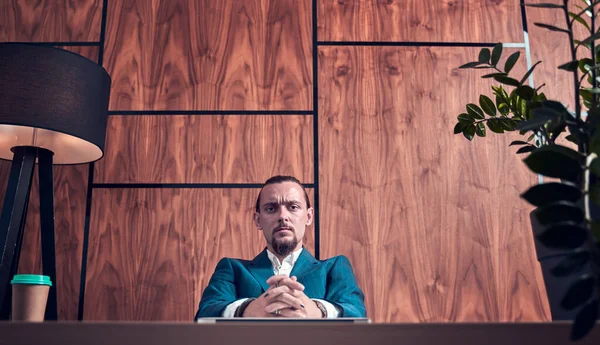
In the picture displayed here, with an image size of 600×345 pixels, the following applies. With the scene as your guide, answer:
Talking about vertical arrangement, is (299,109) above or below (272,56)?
below

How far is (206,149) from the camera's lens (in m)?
2.56

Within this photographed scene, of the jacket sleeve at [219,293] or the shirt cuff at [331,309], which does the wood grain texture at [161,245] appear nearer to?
the jacket sleeve at [219,293]

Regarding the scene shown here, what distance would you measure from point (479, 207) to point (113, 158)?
1.64 meters

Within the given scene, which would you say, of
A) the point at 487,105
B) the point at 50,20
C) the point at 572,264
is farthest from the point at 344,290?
the point at 50,20

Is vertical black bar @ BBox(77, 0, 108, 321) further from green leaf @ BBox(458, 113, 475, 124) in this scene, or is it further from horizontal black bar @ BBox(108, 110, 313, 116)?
green leaf @ BBox(458, 113, 475, 124)

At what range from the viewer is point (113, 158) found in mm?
2543

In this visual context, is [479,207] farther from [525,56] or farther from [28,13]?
[28,13]

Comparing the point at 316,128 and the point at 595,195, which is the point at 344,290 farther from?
the point at 595,195

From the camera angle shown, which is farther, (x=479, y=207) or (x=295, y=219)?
(x=479, y=207)

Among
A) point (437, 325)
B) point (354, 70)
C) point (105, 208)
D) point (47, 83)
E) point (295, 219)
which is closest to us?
point (437, 325)

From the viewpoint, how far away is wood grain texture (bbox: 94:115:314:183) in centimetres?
253

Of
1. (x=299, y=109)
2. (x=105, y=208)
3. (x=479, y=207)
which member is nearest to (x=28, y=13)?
(x=105, y=208)

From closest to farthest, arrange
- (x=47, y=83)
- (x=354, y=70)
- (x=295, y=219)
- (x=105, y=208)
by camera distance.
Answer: (x=47, y=83), (x=295, y=219), (x=105, y=208), (x=354, y=70)

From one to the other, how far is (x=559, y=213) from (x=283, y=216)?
1.64 meters
